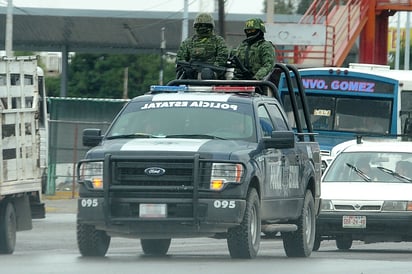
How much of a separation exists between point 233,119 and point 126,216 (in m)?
1.90

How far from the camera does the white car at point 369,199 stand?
1817 cm

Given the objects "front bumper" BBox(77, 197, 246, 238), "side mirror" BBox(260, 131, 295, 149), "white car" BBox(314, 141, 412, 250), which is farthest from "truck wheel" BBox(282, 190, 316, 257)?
"front bumper" BBox(77, 197, 246, 238)

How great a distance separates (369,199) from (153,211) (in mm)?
5459

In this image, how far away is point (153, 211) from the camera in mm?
13703

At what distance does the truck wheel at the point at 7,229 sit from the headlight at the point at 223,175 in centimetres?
368

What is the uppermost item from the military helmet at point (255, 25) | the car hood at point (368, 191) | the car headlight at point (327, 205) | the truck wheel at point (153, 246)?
the military helmet at point (255, 25)

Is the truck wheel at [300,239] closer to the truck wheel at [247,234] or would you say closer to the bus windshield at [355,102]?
the truck wheel at [247,234]

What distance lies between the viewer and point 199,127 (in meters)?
14.7

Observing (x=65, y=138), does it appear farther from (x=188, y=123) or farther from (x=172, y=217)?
(x=172, y=217)

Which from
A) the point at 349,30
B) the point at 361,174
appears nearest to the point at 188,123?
the point at 361,174

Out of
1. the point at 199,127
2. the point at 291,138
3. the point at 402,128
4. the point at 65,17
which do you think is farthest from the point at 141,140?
the point at 65,17

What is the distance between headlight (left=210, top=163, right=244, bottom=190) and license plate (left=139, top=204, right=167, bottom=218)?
1.80ft

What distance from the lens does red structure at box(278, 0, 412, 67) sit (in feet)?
131

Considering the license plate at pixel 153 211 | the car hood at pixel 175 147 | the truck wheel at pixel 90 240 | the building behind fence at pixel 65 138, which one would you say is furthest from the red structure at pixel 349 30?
the license plate at pixel 153 211
